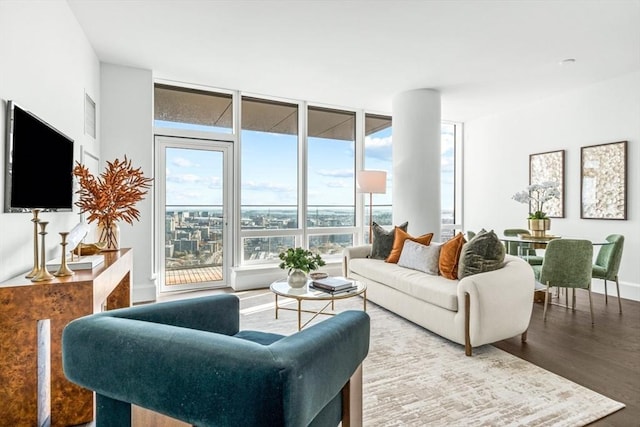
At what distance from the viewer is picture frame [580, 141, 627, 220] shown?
14.0 feet

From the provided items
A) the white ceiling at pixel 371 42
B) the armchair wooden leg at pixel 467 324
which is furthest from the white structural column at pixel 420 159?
the armchair wooden leg at pixel 467 324

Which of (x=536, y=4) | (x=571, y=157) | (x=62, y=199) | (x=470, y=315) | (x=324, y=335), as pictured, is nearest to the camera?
(x=324, y=335)

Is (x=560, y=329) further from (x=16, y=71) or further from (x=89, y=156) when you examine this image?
(x=89, y=156)

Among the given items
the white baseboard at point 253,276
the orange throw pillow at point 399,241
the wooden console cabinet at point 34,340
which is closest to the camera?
the wooden console cabinet at point 34,340

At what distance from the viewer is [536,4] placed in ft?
9.29

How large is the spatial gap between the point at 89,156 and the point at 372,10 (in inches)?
120

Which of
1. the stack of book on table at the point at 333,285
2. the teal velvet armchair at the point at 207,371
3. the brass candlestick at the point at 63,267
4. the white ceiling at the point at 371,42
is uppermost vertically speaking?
the white ceiling at the point at 371,42

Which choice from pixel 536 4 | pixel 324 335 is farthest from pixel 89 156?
pixel 536 4

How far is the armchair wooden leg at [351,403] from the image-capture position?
4.45 feet

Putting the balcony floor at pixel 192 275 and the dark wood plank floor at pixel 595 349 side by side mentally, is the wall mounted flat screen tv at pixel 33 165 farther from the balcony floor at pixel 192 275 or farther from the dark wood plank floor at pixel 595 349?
the dark wood plank floor at pixel 595 349

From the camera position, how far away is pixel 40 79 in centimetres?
228

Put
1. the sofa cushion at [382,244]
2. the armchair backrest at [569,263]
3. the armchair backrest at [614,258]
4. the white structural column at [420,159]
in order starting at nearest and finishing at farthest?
the armchair backrest at [569,263] < the armchair backrest at [614,258] < the sofa cushion at [382,244] < the white structural column at [420,159]

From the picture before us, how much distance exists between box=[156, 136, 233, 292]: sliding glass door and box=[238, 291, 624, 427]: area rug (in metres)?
2.81

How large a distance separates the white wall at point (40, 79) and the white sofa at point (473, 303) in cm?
289
